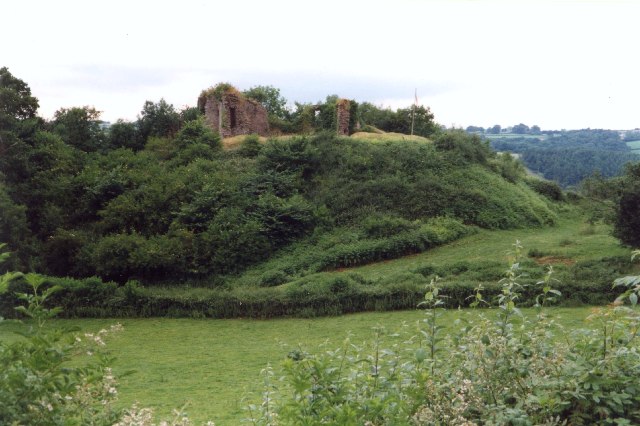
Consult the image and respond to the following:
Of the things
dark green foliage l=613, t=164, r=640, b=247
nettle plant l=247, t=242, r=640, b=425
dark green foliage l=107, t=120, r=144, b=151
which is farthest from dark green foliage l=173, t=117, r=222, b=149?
nettle plant l=247, t=242, r=640, b=425

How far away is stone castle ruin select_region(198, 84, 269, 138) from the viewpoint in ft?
99.9

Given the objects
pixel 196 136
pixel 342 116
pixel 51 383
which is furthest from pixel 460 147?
pixel 51 383

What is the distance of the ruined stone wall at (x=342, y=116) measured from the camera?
31.2 metres

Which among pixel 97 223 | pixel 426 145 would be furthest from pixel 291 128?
pixel 97 223

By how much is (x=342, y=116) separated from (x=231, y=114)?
18.6ft

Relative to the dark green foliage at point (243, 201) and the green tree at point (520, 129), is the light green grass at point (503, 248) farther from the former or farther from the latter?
the green tree at point (520, 129)

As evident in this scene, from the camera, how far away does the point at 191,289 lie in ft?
62.5

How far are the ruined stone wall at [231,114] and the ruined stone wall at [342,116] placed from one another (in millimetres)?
4266

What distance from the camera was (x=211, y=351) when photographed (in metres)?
14.2

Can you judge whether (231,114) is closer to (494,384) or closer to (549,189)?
(549,189)

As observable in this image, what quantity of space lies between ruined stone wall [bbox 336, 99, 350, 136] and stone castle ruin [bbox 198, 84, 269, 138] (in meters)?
4.29

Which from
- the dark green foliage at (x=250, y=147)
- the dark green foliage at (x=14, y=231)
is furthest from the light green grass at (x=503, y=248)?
the dark green foliage at (x=14, y=231)

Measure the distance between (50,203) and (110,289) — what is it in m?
7.25

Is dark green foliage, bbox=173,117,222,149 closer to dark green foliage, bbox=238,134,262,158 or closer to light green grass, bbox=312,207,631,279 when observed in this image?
dark green foliage, bbox=238,134,262,158
